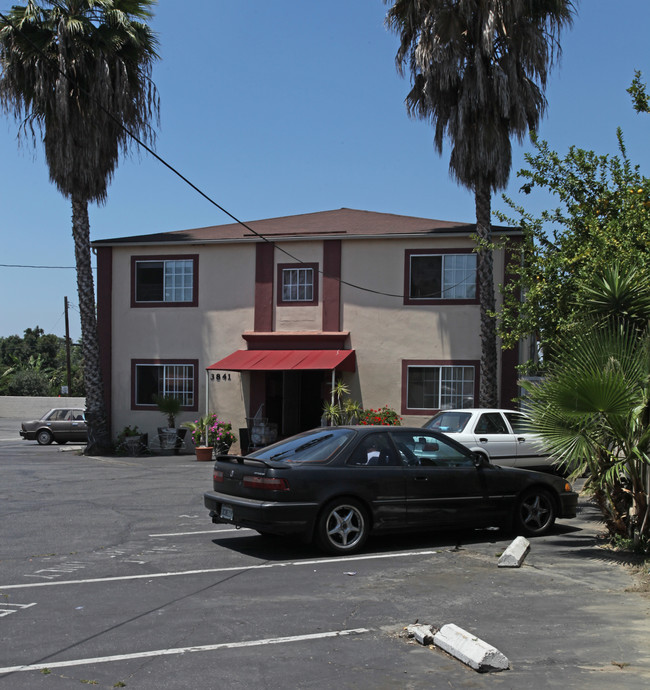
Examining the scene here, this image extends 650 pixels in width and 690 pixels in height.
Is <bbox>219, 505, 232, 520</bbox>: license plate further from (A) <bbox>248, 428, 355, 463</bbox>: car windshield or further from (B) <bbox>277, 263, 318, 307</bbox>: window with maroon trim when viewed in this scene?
(B) <bbox>277, 263, 318, 307</bbox>: window with maroon trim

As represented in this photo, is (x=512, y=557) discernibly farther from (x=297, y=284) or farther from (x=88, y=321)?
(x=88, y=321)

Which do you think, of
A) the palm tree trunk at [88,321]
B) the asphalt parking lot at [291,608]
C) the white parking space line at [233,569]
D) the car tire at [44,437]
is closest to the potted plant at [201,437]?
the palm tree trunk at [88,321]

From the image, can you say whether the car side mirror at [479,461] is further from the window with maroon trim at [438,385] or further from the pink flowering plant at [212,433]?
the pink flowering plant at [212,433]

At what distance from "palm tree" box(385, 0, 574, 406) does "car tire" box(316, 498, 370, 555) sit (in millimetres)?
11687

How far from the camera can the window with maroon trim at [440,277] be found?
70.0 ft

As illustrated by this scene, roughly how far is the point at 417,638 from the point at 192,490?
9.42 m

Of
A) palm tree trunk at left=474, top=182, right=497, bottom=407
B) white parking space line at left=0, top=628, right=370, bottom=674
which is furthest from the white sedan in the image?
white parking space line at left=0, top=628, right=370, bottom=674

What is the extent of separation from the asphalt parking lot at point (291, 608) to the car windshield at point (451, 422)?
4.58 metres

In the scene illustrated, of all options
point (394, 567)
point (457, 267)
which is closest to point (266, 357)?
point (457, 267)

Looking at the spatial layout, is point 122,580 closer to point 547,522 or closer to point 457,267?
point 547,522

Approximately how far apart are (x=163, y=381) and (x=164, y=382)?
4cm

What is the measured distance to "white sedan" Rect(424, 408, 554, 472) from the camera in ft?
48.8

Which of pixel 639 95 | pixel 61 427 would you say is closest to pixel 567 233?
pixel 639 95

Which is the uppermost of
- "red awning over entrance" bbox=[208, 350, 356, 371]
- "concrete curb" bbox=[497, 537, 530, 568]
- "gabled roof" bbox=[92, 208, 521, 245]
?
"gabled roof" bbox=[92, 208, 521, 245]
